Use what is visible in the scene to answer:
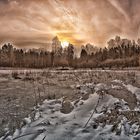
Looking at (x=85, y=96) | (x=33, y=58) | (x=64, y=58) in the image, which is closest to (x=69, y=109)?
(x=85, y=96)

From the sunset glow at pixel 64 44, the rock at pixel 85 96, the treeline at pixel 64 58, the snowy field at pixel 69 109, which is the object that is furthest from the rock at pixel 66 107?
the sunset glow at pixel 64 44

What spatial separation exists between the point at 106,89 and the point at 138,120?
6.23 ft

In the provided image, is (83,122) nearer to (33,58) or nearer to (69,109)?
(69,109)

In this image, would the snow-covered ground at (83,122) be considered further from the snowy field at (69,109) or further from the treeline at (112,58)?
the treeline at (112,58)

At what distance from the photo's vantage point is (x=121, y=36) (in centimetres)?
785

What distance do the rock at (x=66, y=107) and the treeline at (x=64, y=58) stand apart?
10.7 feet

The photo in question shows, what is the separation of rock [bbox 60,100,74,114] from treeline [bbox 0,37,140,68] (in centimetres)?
327

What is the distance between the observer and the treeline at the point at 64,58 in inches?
288

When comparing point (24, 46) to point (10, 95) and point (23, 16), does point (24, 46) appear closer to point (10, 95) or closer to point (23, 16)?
point (23, 16)

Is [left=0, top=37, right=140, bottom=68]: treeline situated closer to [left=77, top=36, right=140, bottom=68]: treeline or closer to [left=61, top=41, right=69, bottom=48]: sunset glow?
[left=77, top=36, right=140, bottom=68]: treeline

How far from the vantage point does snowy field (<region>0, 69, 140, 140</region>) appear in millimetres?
2776

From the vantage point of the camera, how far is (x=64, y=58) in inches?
290

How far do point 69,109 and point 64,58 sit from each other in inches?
149

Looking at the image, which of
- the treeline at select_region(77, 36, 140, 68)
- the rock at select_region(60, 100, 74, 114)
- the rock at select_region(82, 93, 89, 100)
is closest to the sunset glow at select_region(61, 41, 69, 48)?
the treeline at select_region(77, 36, 140, 68)
